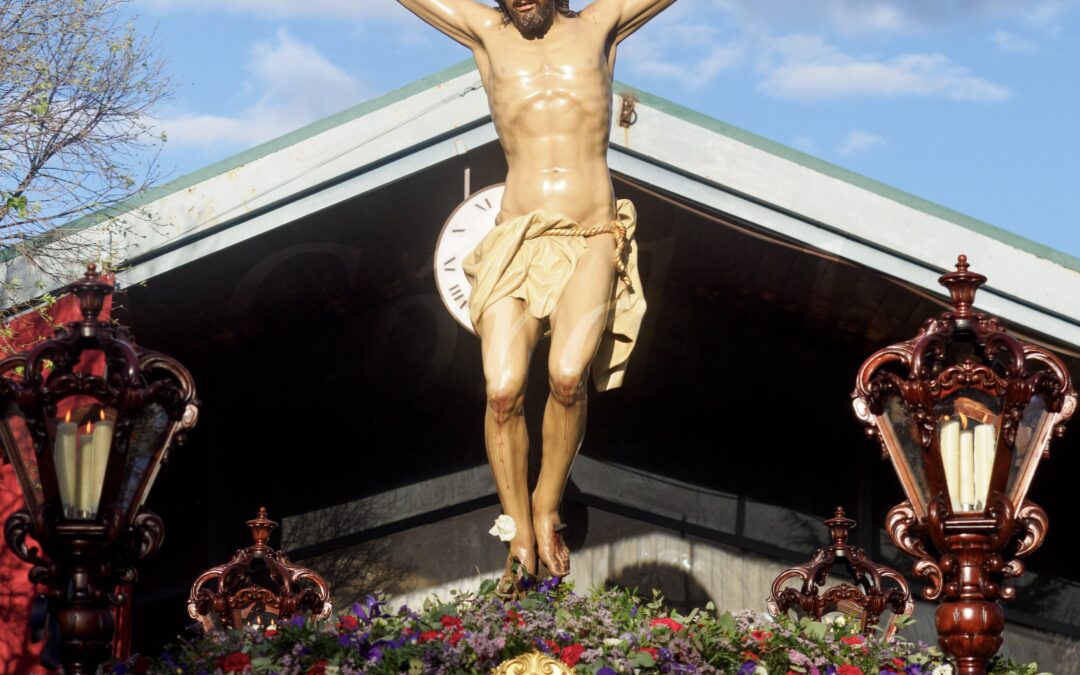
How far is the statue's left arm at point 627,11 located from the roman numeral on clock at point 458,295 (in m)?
2.86

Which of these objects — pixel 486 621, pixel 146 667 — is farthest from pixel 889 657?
pixel 146 667

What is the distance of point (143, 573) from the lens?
49.6 ft

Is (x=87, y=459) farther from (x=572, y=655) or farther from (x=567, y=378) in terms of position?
(x=567, y=378)

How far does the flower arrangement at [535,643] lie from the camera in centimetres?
850

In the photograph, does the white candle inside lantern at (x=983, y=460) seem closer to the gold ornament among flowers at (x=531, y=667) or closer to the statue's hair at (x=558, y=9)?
the gold ornament among flowers at (x=531, y=667)

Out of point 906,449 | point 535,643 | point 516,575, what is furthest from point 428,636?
point 906,449

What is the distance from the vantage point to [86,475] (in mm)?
8172

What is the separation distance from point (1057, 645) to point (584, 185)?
6575mm

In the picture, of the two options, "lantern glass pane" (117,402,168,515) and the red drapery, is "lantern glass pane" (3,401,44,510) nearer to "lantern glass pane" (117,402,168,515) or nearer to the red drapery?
"lantern glass pane" (117,402,168,515)

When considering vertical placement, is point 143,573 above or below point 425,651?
above

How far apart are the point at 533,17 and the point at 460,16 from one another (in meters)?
0.42

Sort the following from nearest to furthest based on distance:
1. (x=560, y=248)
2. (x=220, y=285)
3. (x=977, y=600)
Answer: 1. (x=977, y=600)
2. (x=560, y=248)
3. (x=220, y=285)

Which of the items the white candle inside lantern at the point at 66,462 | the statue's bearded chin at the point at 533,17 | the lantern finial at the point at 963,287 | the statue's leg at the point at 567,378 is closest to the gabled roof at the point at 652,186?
the statue's bearded chin at the point at 533,17

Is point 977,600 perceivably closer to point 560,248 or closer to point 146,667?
point 560,248
